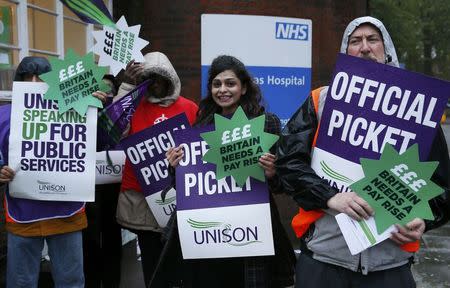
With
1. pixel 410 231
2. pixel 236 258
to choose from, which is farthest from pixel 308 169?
pixel 236 258

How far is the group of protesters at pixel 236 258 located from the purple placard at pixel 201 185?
0.07 m

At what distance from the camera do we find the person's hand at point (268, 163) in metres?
2.52

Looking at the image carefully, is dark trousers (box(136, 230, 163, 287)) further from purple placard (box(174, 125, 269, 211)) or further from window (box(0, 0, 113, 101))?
window (box(0, 0, 113, 101))

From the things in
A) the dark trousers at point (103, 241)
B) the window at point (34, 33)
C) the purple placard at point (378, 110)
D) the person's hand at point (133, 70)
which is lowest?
the dark trousers at point (103, 241)

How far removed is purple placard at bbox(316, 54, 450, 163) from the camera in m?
2.08

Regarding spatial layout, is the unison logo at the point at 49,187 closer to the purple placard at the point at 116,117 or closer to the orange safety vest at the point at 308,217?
the purple placard at the point at 116,117

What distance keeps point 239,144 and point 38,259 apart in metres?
1.46

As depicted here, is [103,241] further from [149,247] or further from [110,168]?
[149,247]

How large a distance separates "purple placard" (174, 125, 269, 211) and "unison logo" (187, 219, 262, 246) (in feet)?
0.33

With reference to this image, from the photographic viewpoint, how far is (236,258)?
2752 millimetres

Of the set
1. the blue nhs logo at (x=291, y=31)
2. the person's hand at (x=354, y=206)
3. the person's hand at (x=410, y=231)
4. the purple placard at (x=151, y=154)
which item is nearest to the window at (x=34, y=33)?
the purple placard at (x=151, y=154)

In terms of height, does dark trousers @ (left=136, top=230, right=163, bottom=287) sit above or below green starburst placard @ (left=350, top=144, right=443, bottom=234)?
below

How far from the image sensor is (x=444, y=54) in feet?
142

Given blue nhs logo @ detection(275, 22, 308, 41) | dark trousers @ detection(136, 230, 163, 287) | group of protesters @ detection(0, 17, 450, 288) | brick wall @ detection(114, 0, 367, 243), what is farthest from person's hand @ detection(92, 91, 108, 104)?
blue nhs logo @ detection(275, 22, 308, 41)
